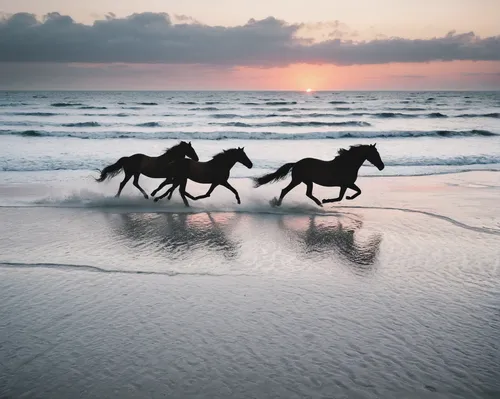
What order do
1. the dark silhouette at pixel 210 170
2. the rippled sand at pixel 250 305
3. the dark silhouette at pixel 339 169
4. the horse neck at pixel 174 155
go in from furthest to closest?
the horse neck at pixel 174 155 → the dark silhouette at pixel 210 170 → the dark silhouette at pixel 339 169 → the rippled sand at pixel 250 305

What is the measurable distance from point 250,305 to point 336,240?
3198 mm

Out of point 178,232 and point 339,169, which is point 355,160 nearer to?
point 339,169

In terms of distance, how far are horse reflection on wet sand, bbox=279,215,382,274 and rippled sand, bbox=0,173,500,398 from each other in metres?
0.04

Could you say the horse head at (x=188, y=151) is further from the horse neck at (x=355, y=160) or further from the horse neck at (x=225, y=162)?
the horse neck at (x=355, y=160)

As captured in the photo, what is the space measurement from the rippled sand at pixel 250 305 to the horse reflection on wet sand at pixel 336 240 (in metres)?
0.04

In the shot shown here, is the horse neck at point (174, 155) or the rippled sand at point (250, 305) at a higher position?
the horse neck at point (174, 155)

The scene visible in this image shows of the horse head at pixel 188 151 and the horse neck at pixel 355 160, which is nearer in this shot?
the horse neck at pixel 355 160

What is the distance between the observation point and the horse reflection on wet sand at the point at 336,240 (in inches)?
268

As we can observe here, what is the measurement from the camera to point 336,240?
7797 millimetres

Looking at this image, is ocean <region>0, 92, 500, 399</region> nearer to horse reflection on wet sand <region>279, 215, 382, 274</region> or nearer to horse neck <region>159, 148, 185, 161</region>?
horse reflection on wet sand <region>279, 215, 382, 274</region>

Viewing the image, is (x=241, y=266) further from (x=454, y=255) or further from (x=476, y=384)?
(x=476, y=384)

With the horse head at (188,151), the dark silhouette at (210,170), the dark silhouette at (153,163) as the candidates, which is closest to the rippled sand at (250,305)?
the dark silhouette at (210,170)

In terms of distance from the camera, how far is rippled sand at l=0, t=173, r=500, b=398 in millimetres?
3498

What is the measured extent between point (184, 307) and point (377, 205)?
22.6ft
